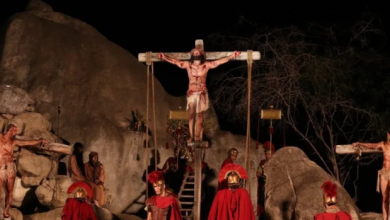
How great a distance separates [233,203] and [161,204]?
112cm

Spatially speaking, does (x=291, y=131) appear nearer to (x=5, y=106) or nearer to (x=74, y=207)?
(x=5, y=106)

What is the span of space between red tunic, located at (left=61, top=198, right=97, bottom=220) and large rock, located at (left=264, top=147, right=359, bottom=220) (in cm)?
358

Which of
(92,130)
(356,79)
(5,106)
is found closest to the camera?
(5,106)

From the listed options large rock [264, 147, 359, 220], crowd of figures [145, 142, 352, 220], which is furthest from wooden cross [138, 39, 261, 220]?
large rock [264, 147, 359, 220]

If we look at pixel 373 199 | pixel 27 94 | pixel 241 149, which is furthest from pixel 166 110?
pixel 373 199

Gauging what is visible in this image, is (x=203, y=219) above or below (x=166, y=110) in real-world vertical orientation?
below

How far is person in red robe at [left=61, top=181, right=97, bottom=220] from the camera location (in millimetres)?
14875

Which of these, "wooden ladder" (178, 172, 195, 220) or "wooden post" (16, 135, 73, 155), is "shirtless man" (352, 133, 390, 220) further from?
"wooden post" (16, 135, 73, 155)

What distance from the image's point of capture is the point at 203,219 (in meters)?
21.2

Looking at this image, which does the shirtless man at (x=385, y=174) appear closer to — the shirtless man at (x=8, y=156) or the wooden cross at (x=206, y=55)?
the wooden cross at (x=206, y=55)

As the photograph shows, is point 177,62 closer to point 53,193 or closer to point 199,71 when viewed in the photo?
point 199,71

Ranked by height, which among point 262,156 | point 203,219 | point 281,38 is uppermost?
point 281,38

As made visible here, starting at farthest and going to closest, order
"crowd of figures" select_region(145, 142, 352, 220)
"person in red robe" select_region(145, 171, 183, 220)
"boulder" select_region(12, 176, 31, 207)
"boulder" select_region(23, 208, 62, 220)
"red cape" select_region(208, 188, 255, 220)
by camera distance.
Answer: "boulder" select_region(12, 176, 31, 207), "boulder" select_region(23, 208, 62, 220), "red cape" select_region(208, 188, 255, 220), "person in red robe" select_region(145, 171, 183, 220), "crowd of figures" select_region(145, 142, 352, 220)

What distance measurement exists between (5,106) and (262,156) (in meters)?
6.48
